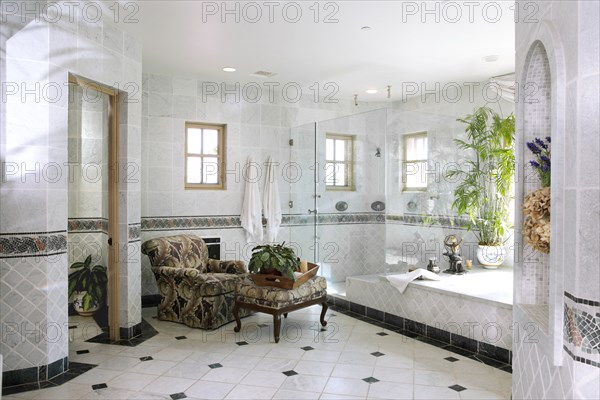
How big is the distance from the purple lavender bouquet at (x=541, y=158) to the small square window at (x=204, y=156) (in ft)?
15.0

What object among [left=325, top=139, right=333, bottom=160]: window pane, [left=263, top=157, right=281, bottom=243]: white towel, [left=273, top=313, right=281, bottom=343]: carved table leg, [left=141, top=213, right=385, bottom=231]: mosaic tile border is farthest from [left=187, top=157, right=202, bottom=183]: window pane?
[left=273, top=313, right=281, bottom=343]: carved table leg

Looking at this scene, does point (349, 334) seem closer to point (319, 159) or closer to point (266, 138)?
point (319, 159)

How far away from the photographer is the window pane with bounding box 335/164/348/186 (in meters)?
5.60

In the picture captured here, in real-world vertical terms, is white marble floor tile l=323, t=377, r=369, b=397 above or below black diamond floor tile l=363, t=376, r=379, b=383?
below

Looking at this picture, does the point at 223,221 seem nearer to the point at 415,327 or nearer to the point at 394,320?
the point at 394,320

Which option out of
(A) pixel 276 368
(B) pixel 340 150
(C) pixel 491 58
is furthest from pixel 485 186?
(A) pixel 276 368

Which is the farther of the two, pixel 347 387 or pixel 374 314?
pixel 374 314

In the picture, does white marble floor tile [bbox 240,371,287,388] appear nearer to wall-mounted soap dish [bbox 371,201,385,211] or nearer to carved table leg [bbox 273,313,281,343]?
carved table leg [bbox 273,313,281,343]

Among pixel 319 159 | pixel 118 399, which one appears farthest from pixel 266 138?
pixel 118 399

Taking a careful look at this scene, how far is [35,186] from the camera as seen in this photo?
3367 millimetres

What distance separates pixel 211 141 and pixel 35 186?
285 centimetres

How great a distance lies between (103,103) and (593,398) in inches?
160

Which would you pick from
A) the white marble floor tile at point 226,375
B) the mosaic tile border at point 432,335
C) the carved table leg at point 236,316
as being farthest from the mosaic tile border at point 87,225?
the mosaic tile border at point 432,335

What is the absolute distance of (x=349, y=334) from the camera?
14.8ft
